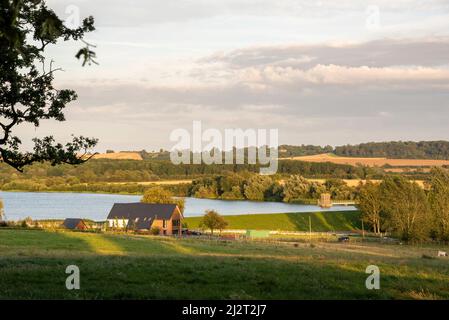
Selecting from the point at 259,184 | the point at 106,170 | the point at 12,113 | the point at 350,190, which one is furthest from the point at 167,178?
the point at 12,113

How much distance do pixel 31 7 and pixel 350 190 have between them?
138 m

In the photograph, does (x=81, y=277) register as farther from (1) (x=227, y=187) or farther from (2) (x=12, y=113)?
(1) (x=227, y=187)

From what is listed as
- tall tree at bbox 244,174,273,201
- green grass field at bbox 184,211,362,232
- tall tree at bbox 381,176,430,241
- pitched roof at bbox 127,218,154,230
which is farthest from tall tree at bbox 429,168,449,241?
tall tree at bbox 244,174,273,201

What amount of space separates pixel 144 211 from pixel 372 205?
33529 mm

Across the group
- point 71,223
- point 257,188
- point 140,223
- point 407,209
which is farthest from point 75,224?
point 257,188

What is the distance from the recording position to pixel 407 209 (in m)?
77.0

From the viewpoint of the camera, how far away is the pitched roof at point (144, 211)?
81.9 m

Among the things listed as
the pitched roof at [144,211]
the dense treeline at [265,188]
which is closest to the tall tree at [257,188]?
the dense treeline at [265,188]

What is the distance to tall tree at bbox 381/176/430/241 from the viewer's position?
7319 centimetres

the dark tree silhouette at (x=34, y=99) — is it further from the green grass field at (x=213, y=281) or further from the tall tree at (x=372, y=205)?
the tall tree at (x=372, y=205)

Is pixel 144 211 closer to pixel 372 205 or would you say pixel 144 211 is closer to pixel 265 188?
pixel 372 205

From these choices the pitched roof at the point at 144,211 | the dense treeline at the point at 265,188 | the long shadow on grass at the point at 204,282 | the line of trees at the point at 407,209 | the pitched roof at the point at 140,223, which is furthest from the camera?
the dense treeline at the point at 265,188
